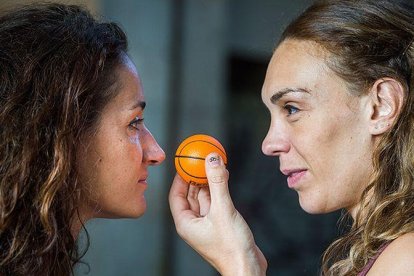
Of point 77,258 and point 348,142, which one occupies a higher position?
point 348,142

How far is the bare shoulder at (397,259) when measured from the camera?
2.95 metres

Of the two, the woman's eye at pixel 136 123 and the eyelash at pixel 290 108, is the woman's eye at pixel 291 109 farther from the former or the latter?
the woman's eye at pixel 136 123

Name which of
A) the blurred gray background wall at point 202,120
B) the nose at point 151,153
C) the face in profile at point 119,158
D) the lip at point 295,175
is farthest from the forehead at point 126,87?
the blurred gray background wall at point 202,120

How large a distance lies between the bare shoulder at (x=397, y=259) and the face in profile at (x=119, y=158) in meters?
1.10

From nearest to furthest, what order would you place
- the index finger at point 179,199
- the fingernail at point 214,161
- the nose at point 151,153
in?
the fingernail at point 214,161 < the nose at point 151,153 < the index finger at point 179,199

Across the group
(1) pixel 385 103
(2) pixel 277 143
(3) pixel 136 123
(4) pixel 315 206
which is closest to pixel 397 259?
(4) pixel 315 206

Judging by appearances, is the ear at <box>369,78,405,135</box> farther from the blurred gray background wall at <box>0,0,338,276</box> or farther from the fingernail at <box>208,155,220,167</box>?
the blurred gray background wall at <box>0,0,338,276</box>

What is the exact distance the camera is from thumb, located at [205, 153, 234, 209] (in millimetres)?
3539

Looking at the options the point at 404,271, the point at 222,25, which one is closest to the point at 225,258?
the point at 404,271

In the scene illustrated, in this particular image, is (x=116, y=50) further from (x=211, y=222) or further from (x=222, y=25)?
(x=222, y=25)

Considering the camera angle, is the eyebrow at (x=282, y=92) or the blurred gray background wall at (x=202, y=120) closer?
the eyebrow at (x=282, y=92)

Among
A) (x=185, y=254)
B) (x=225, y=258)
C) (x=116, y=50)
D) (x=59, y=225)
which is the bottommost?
(x=185, y=254)

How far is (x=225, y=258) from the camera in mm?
3520

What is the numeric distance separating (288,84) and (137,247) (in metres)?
3.94
